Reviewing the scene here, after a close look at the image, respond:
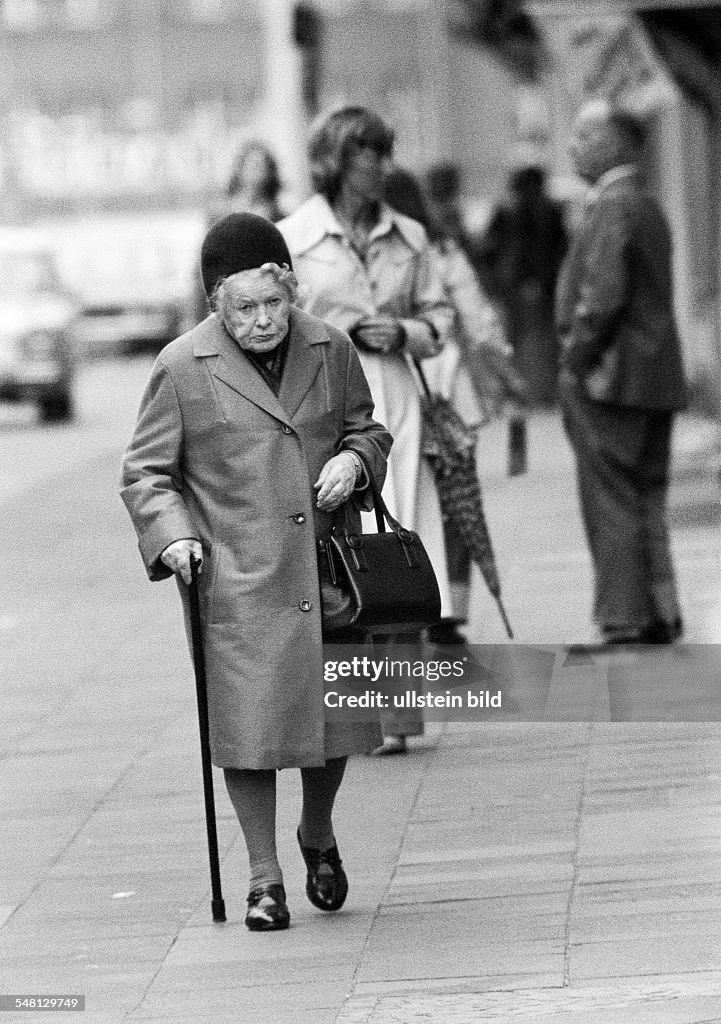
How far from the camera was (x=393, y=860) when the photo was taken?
20.2 feet

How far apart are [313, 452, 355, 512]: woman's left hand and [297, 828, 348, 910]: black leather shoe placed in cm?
83

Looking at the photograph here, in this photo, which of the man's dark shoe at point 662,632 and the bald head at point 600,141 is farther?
the man's dark shoe at point 662,632

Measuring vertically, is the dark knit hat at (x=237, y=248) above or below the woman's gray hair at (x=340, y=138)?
below

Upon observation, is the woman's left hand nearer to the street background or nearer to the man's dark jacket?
the street background

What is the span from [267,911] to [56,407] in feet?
63.6

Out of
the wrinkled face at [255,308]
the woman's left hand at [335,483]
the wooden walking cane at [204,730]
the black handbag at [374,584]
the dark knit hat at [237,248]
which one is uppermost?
the dark knit hat at [237,248]

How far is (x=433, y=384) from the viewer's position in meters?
7.89

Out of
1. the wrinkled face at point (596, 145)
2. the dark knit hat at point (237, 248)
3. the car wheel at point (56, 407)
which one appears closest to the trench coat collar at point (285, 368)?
the dark knit hat at point (237, 248)

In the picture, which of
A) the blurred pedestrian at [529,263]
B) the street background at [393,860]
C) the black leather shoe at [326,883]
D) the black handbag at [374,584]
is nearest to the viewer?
the street background at [393,860]

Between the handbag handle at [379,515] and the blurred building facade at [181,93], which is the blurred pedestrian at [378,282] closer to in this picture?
the handbag handle at [379,515]

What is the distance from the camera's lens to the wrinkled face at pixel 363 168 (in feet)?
24.0

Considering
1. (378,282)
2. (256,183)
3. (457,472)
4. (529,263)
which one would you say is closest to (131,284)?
(529,263)

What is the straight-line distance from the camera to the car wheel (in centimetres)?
2444

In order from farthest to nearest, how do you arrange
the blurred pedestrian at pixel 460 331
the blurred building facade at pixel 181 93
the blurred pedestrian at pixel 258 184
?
the blurred building facade at pixel 181 93
the blurred pedestrian at pixel 258 184
the blurred pedestrian at pixel 460 331
